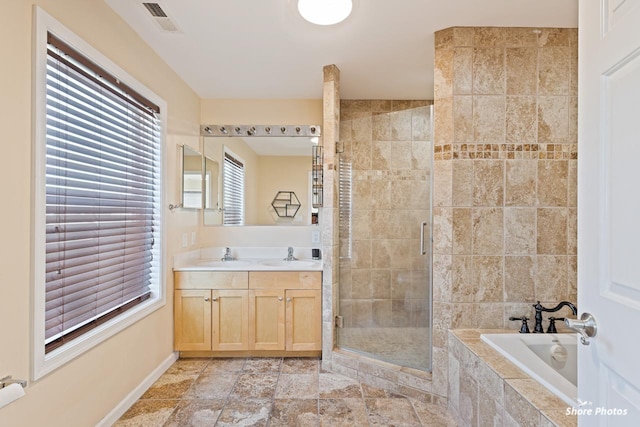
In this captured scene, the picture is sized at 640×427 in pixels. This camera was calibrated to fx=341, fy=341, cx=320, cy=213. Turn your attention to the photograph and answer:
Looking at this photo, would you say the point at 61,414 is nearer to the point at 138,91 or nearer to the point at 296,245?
the point at 138,91

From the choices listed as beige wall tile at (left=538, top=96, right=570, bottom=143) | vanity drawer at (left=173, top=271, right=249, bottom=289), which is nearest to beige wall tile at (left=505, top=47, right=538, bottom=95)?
beige wall tile at (left=538, top=96, right=570, bottom=143)

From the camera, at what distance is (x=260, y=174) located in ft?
11.6

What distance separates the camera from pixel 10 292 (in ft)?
4.48

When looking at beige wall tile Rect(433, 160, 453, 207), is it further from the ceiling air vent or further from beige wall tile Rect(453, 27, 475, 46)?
the ceiling air vent

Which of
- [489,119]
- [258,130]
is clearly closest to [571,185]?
[489,119]

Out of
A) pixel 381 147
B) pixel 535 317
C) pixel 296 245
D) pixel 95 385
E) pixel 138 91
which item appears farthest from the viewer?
pixel 296 245

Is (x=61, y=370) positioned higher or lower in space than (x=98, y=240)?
lower

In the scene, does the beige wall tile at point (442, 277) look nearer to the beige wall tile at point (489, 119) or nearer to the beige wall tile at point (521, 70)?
the beige wall tile at point (489, 119)

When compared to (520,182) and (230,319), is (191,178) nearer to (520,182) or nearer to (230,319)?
(230,319)

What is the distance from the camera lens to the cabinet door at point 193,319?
116 inches

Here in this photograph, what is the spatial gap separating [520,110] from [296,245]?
2292mm

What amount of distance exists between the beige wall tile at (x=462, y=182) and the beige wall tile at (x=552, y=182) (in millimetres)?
439

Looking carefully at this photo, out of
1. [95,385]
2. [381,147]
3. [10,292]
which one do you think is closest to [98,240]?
[10,292]

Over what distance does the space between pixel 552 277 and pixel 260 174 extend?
2638 millimetres
